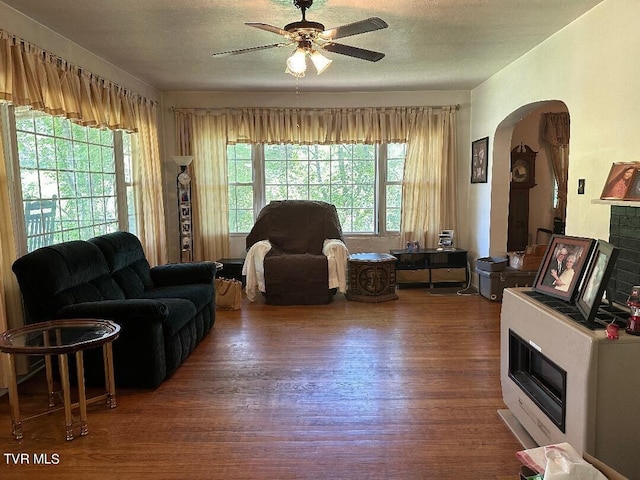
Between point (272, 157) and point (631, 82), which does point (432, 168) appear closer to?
point (272, 157)

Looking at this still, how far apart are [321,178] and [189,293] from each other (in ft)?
9.73

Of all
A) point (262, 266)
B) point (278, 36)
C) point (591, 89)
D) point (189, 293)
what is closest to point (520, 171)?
point (591, 89)

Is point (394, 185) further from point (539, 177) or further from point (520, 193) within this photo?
point (539, 177)

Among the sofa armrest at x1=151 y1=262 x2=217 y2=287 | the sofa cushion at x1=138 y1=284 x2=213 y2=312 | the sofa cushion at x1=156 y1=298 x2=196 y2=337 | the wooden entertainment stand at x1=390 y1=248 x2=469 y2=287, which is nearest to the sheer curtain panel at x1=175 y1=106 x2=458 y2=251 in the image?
the wooden entertainment stand at x1=390 y1=248 x2=469 y2=287

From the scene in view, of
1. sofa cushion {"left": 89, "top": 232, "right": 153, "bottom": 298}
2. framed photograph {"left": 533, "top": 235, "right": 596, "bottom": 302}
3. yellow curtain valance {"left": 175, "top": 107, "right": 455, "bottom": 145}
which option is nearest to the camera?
framed photograph {"left": 533, "top": 235, "right": 596, "bottom": 302}

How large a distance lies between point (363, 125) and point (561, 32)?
2.77m

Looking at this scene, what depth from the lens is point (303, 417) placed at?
2660 millimetres

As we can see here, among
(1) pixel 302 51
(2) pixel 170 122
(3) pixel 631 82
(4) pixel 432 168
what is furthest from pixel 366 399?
(2) pixel 170 122

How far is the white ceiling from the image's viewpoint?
3.06m

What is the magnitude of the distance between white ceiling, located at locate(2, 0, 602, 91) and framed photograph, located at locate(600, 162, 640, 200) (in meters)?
1.16

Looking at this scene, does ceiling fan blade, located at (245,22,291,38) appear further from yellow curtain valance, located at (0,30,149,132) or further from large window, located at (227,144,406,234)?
large window, located at (227,144,406,234)

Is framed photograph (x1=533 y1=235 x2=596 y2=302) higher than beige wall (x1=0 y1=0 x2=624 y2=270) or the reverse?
the reverse

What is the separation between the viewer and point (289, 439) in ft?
8.00

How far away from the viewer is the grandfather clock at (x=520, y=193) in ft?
20.4
